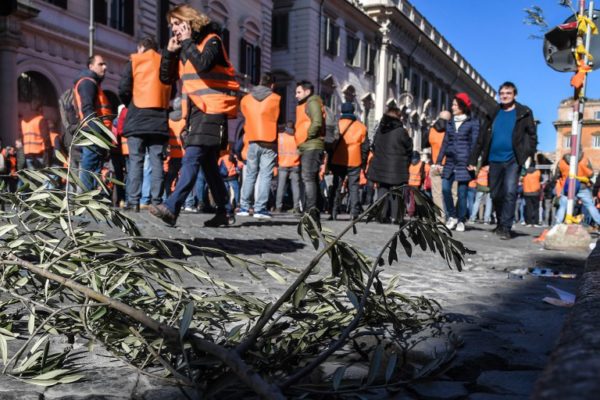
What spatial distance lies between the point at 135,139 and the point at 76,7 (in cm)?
1160

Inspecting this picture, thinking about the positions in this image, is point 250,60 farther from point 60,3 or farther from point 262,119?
point 262,119

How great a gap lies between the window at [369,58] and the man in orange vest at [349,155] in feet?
78.7

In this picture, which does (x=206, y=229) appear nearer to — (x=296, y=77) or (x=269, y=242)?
(x=269, y=242)

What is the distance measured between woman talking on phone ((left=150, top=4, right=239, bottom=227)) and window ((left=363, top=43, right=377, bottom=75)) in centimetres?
2825

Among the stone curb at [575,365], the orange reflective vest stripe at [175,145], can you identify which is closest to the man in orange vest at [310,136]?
the orange reflective vest stripe at [175,145]

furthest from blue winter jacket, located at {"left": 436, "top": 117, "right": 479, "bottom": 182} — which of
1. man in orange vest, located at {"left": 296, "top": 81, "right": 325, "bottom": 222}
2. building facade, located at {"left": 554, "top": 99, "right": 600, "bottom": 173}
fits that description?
building facade, located at {"left": 554, "top": 99, "right": 600, "bottom": 173}

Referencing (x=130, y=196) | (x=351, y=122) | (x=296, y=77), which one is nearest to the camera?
(x=130, y=196)

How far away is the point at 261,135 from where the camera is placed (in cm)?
798

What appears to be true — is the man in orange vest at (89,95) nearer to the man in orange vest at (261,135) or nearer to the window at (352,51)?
the man in orange vest at (261,135)

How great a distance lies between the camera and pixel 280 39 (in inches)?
1083

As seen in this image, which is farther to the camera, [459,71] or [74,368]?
[459,71]

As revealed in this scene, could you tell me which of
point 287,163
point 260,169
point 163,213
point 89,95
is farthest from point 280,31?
point 163,213

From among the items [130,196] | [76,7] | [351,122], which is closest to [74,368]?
[130,196]

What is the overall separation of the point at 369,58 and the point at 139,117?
28.4 m
